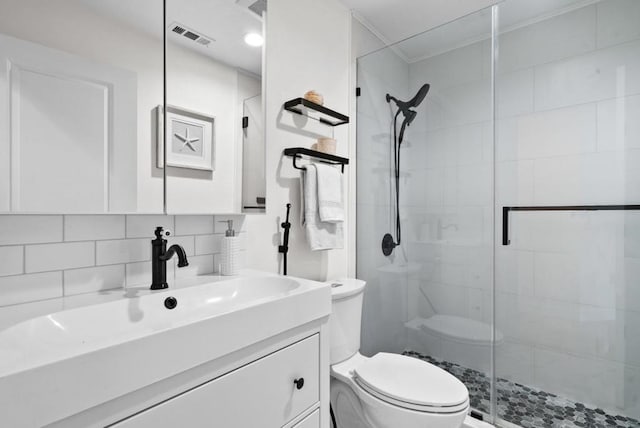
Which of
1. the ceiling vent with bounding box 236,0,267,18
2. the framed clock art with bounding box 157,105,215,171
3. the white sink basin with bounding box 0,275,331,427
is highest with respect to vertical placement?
the ceiling vent with bounding box 236,0,267,18

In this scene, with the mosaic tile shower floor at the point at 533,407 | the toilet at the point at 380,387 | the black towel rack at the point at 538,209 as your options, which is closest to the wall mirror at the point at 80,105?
the toilet at the point at 380,387

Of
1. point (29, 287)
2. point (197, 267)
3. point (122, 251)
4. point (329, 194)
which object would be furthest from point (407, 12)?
point (29, 287)

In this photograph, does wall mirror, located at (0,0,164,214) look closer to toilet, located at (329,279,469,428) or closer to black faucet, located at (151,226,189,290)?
black faucet, located at (151,226,189,290)

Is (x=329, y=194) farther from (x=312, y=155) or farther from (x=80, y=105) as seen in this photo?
(x=80, y=105)

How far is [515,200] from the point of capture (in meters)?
1.65

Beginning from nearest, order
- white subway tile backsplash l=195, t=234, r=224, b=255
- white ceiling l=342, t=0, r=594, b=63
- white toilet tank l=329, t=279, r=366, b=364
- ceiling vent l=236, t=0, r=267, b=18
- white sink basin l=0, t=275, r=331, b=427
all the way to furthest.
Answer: white sink basin l=0, t=275, r=331, b=427, white subway tile backsplash l=195, t=234, r=224, b=255, ceiling vent l=236, t=0, r=267, b=18, white toilet tank l=329, t=279, r=366, b=364, white ceiling l=342, t=0, r=594, b=63

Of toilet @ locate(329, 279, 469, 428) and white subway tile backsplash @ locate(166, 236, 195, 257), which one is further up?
white subway tile backsplash @ locate(166, 236, 195, 257)

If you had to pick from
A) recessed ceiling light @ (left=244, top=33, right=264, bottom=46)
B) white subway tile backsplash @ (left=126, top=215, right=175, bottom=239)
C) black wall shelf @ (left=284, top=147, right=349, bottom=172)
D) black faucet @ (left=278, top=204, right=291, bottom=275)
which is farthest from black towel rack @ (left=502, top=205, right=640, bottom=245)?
white subway tile backsplash @ (left=126, top=215, right=175, bottom=239)

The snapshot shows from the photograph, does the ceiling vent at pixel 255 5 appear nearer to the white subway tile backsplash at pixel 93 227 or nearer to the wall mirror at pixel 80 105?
the wall mirror at pixel 80 105

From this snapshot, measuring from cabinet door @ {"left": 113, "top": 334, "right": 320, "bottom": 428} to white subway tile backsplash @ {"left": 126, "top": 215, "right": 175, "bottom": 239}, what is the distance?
0.57 m

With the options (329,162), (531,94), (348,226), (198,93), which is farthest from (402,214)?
(198,93)

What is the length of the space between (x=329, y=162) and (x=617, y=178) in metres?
1.30

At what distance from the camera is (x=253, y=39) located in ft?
4.69

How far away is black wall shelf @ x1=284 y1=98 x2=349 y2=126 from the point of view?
157 centimetres
